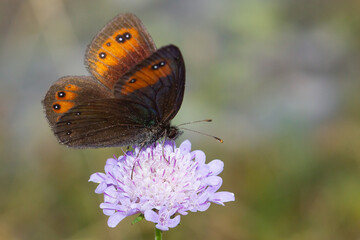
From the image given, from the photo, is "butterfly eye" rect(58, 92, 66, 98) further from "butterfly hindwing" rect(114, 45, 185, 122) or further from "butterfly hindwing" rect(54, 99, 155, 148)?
"butterfly hindwing" rect(114, 45, 185, 122)

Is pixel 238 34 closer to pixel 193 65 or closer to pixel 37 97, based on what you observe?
pixel 193 65

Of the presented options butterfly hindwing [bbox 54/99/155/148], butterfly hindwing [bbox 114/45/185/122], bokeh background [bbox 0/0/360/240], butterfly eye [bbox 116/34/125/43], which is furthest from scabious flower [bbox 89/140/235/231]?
bokeh background [bbox 0/0/360/240]

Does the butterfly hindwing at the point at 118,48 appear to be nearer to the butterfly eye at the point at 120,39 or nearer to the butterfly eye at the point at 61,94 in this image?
the butterfly eye at the point at 120,39

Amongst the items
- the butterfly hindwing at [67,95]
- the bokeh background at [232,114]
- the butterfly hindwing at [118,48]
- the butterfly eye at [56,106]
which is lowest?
the bokeh background at [232,114]

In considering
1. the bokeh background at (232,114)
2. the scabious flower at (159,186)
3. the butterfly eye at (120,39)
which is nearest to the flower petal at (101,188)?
the scabious flower at (159,186)

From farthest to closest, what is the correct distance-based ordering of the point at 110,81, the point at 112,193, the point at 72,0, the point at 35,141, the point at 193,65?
1. the point at 72,0
2. the point at 193,65
3. the point at 35,141
4. the point at 110,81
5. the point at 112,193

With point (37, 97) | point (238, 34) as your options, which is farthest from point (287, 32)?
point (37, 97)
